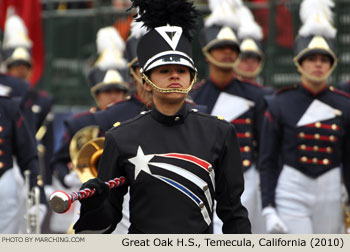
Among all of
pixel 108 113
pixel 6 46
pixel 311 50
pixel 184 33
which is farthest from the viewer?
pixel 6 46

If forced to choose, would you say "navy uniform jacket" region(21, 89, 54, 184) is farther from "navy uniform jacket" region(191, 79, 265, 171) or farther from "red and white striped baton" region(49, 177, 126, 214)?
"red and white striped baton" region(49, 177, 126, 214)

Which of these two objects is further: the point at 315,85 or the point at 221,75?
the point at 221,75

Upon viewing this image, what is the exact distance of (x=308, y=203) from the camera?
28.9ft

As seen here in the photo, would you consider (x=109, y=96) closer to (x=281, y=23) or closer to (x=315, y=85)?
(x=315, y=85)

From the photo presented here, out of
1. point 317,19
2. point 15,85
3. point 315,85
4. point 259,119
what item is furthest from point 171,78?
point 15,85

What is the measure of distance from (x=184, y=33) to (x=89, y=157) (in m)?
1.41

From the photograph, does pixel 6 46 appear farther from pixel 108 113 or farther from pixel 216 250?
pixel 216 250

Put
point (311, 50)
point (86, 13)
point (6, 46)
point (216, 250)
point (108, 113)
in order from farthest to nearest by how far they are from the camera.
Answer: point (86, 13) < point (6, 46) < point (311, 50) < point (108, 113) < point (216, 250)

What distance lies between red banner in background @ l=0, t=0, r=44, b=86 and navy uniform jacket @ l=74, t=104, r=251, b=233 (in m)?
11.8

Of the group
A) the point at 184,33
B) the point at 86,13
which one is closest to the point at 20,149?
the point at 184,33

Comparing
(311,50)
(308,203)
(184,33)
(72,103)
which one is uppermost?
(184,33)

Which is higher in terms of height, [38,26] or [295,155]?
[295,155]

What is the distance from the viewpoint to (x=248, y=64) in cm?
1328

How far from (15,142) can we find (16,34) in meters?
7.15
